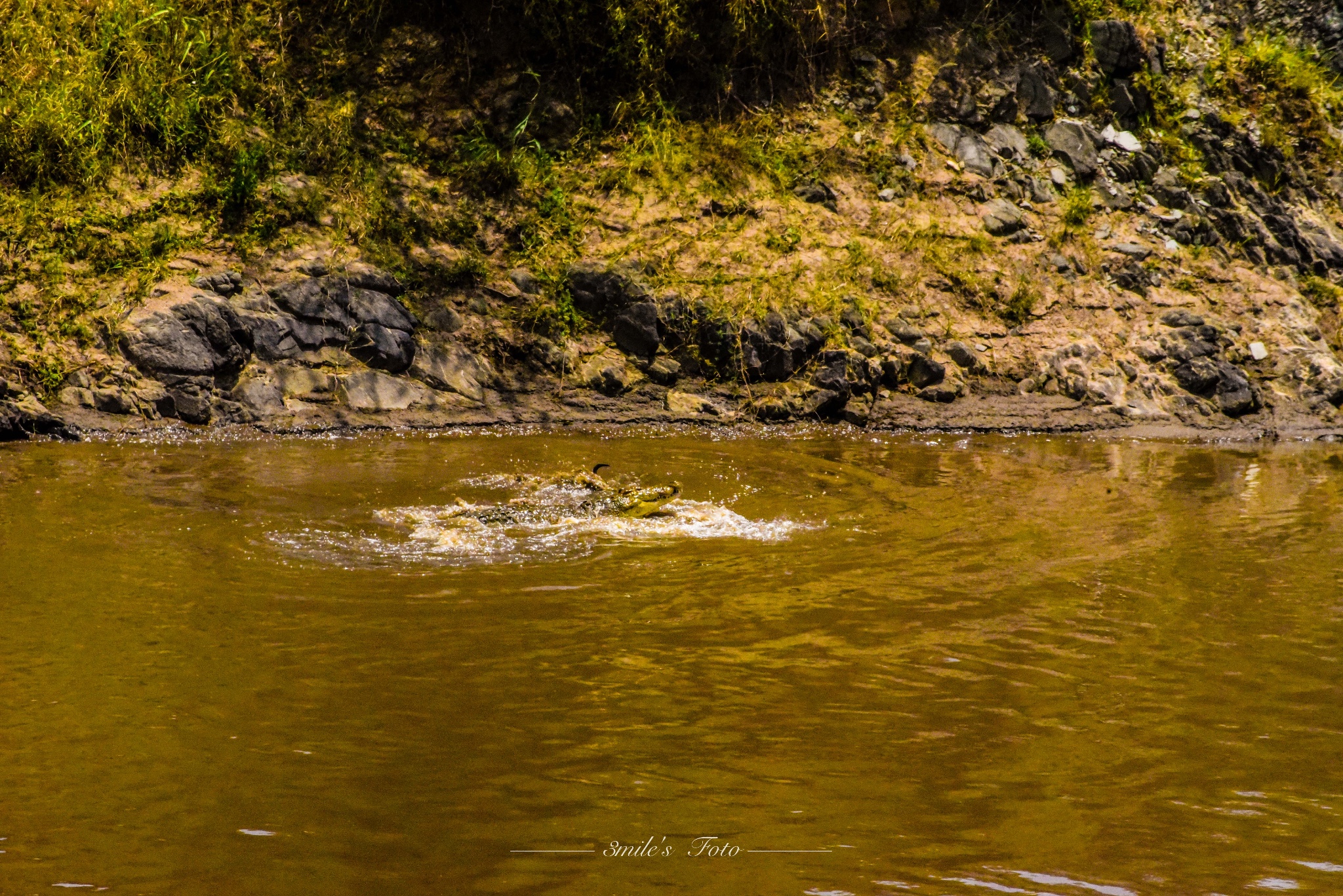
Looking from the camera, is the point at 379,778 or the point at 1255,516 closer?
the point at 379,778

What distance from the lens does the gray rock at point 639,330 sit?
1092 centimetres

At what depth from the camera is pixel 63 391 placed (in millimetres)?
9375

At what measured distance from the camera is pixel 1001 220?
491 inches

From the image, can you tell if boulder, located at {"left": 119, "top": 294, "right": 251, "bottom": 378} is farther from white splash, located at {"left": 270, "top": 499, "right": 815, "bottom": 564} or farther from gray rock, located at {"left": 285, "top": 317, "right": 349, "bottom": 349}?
white splash, located at {"left": 270, "top": 499, "right": 815, "bottom": 564}

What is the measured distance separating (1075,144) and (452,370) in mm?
7309

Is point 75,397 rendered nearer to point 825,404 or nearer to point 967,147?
point 825,404

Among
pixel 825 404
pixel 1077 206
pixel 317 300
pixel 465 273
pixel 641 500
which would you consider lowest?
pixel 641 500

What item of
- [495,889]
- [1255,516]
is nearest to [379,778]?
[495,889]

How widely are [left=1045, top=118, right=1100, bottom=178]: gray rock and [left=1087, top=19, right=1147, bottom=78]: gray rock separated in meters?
0.97

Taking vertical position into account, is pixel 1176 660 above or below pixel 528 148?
below

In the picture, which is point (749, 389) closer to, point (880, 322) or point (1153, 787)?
point (880, 322)

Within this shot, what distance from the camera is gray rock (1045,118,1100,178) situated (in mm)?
13102

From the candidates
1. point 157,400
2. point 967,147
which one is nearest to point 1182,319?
point 967,147

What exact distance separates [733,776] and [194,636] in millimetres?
2287
